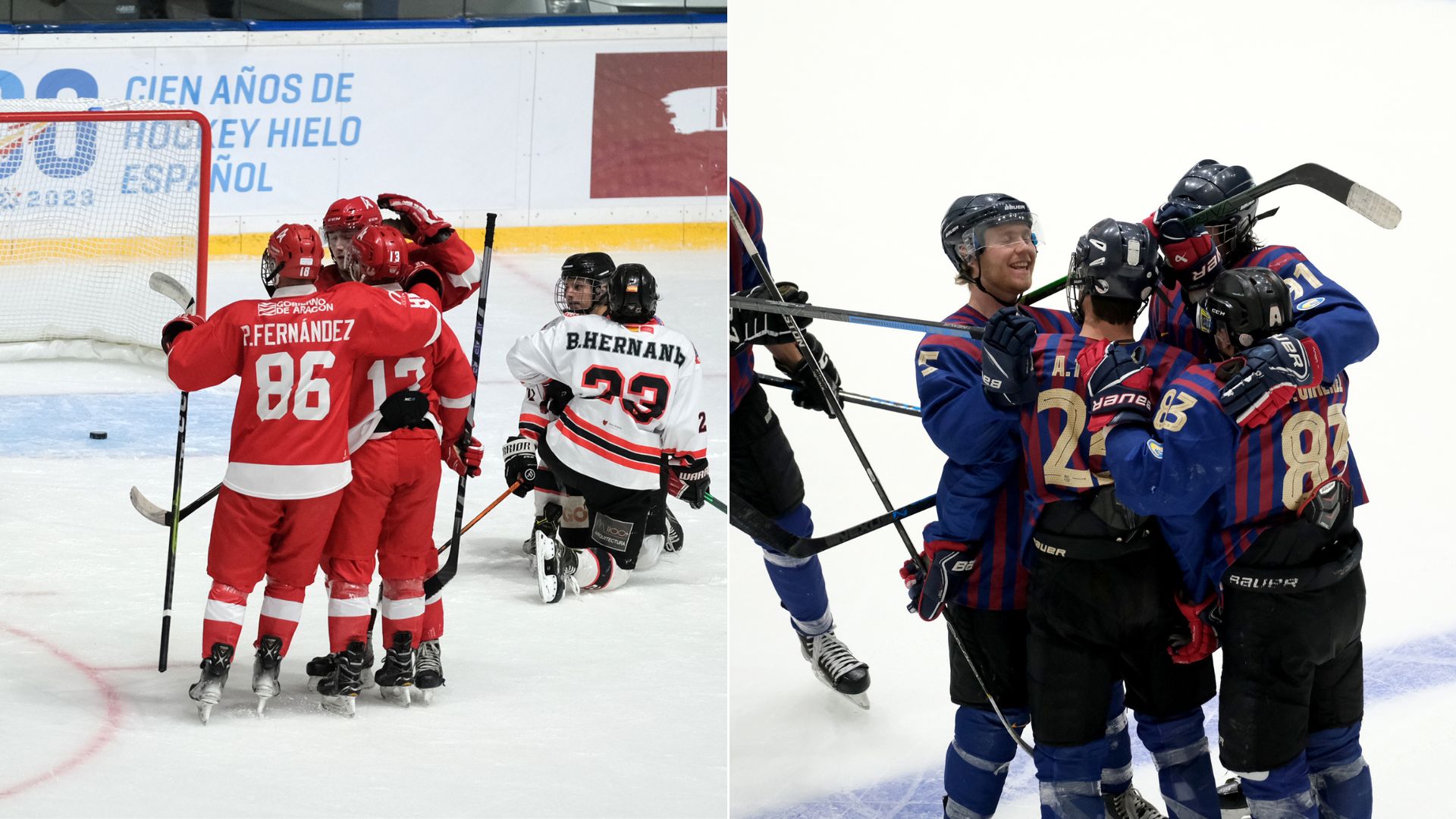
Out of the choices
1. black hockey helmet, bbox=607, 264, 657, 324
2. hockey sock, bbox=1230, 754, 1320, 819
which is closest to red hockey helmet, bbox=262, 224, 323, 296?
black hockey helmet, bbox=607, 264, 657, 324

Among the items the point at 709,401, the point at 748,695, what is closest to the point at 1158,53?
the point at 709,401

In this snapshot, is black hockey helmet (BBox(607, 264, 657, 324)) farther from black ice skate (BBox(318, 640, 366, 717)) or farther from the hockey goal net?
the hockey goal net

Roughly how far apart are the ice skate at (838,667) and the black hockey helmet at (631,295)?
2.94 feet

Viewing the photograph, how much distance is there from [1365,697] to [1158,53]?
10.7 feet

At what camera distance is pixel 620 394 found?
3.67 metres

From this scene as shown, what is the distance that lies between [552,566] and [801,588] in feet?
2.23

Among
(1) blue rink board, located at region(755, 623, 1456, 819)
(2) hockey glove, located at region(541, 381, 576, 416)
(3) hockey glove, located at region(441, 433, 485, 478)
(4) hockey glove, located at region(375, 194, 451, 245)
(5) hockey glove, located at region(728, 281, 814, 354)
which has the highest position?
(4) hockey glove, located at region(375, 194, 451, 245)

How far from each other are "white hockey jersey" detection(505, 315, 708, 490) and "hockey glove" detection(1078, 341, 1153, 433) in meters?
1.58

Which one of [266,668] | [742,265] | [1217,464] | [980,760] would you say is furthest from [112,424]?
[1217,464]

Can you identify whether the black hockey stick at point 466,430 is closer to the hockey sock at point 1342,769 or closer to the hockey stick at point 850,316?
the hockey stick at point 850,316

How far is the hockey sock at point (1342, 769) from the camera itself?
7.54 ft

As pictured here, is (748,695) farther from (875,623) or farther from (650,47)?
(650,47)

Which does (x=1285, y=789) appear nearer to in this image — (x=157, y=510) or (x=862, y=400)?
(x=862, y=400)

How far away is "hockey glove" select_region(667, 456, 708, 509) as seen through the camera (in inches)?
147
